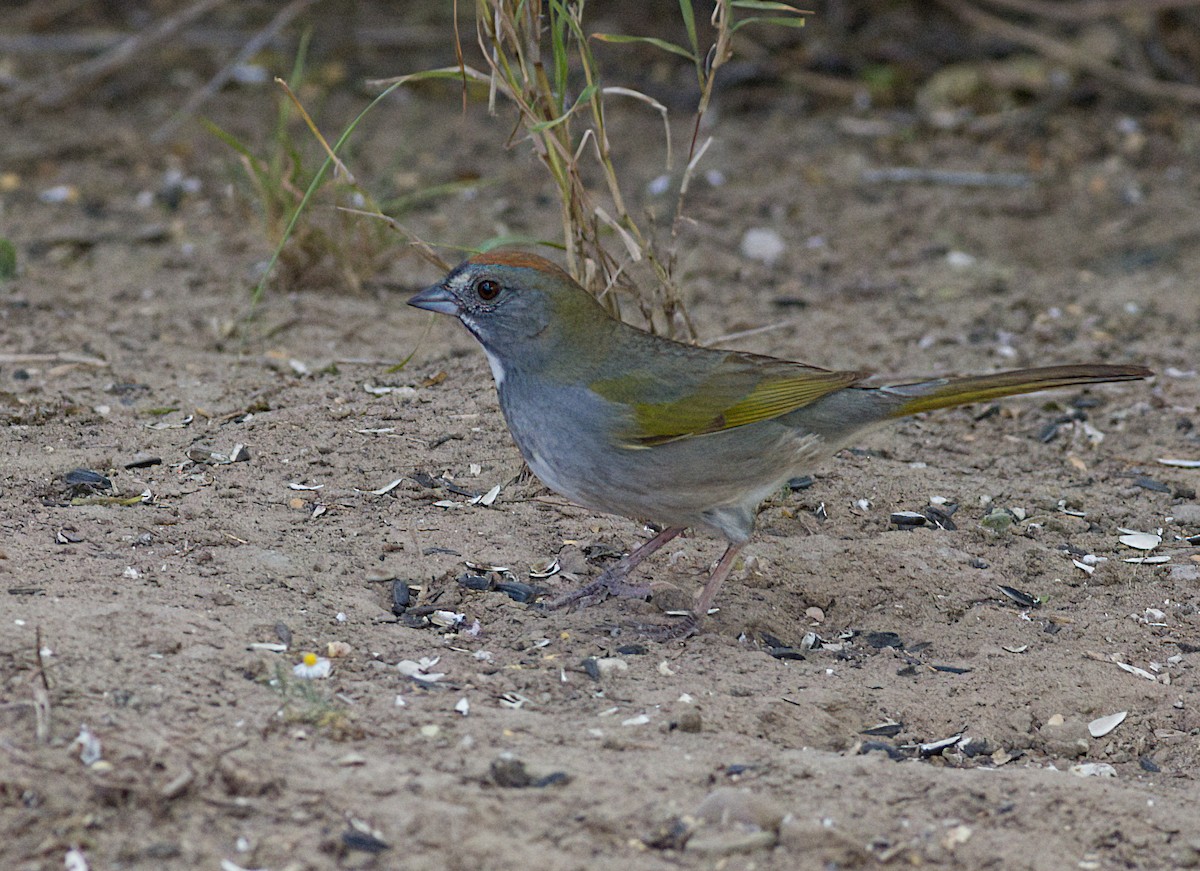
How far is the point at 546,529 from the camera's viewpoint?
15.3 ft

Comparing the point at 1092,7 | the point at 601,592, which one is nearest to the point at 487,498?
the point at 601,592

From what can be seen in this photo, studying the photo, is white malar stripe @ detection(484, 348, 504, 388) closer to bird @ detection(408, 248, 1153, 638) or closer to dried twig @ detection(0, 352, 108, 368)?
bird @ detection(408, 248, 1153, 638)

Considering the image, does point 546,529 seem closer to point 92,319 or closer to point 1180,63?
point 92,319

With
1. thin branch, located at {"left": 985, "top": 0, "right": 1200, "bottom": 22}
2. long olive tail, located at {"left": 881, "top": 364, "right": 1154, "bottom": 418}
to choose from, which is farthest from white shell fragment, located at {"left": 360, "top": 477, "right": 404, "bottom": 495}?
thin branch, located at {"left": 985, "top": 0, "right": 1200, "bottom": 22}

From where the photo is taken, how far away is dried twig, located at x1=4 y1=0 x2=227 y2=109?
313 inches

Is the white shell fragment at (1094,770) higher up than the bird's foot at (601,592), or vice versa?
the bird's foot at (601,592)

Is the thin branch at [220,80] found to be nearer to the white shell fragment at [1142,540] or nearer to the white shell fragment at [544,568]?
the white shell fragment at [544,568]

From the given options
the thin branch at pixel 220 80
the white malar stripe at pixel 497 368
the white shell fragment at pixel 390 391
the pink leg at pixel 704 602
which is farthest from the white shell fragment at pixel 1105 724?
the thin branch at pixel 220 80

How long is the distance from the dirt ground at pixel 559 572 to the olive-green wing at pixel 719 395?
52 cm

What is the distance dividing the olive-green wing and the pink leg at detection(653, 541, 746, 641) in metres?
0.37

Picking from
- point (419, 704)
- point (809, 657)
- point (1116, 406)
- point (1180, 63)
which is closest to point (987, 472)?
point (1116, 406)

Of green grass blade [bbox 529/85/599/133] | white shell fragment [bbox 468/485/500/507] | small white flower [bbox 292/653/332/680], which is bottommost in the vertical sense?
white shell fragment [bbox 468/485/500/507]

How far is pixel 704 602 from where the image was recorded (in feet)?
13.7

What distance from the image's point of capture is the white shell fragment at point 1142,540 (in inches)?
186
